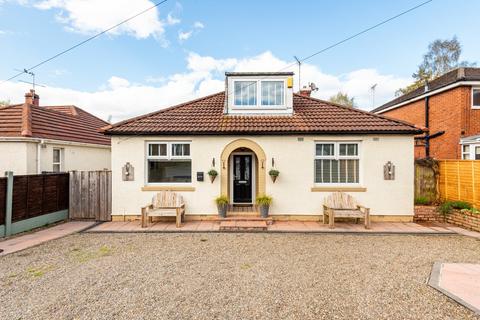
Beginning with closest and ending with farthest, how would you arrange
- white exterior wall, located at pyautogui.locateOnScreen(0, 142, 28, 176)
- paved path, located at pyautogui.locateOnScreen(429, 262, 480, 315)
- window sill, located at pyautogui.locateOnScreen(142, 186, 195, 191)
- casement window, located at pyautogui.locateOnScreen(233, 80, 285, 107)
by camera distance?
paved path, located at pyautogui.locateOnScreen(429, 262, 480, 315)
window sill, located at pyautogui.locateOnScreen(142, 186, 195, 191)
white exterior wall, located at pyautogui.locateOnScreen(0, 142, 28, 176)
casement window, located at pyautogui.locateOnScreen(233, 80, 285, 107)

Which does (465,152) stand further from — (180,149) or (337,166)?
(180,149)

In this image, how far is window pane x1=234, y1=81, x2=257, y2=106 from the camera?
984 cm

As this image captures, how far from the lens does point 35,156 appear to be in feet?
33.4

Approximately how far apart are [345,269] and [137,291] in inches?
170

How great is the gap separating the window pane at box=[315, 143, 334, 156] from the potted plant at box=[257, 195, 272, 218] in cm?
267

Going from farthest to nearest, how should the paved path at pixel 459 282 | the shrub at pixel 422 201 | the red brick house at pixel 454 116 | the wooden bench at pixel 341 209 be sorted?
1. the red brick house at pixel 454 116
2. the shrub at pixel 422 201
3. the wooden bench at pixel 341 209
4. the paved path at pixel 459 282

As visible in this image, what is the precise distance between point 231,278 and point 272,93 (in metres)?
7.64

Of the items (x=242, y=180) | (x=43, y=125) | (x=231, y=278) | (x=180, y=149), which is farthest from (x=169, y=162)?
(x=43, y=125)

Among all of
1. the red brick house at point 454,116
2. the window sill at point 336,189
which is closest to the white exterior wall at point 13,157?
the window sill at point 336,189

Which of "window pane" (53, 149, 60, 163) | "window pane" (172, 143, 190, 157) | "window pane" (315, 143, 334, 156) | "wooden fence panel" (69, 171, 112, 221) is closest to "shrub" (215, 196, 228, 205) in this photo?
"window pane" (172, 143, 190, 157)

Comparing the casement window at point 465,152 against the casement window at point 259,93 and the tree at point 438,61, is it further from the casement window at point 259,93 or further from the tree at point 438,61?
the tree at point 438,61

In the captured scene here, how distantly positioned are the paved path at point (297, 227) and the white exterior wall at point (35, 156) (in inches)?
194

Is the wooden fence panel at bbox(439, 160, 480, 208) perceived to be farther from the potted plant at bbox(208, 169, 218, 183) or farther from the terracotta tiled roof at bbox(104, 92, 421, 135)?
the potted plant at bbox(208, 169, 218, 183)

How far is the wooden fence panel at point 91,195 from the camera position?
888 cm
